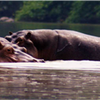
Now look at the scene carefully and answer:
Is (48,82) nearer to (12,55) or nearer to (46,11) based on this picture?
(12,55)

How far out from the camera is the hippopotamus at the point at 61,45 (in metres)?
8.44

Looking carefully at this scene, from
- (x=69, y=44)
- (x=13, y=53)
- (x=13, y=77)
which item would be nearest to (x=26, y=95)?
(x=13, y=77)

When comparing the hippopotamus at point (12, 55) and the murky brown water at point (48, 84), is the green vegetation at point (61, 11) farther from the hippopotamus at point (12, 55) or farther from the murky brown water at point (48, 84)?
the murky brown water at point (48, 84)

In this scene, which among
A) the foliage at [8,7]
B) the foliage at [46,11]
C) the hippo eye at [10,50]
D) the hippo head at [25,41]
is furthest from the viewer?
the foliage at [8,7]

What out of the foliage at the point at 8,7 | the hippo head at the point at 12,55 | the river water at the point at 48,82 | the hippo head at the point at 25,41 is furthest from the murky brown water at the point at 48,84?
the foliage at the point at 8,7

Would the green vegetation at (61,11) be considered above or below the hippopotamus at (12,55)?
below

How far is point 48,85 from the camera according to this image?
14.9 ft

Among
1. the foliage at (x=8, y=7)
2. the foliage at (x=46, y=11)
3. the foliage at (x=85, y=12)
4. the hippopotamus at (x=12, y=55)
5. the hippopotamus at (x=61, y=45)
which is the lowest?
the foliage at (x=8, y=7)

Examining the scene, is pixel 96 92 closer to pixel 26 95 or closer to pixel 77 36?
pixel 26 95

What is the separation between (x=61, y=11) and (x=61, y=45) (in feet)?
171

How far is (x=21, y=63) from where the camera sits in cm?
656

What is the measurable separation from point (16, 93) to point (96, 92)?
2.32 ft

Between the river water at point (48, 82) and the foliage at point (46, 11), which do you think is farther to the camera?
the foliage at point (46, 11)

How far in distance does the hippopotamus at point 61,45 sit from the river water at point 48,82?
6.67 ft
